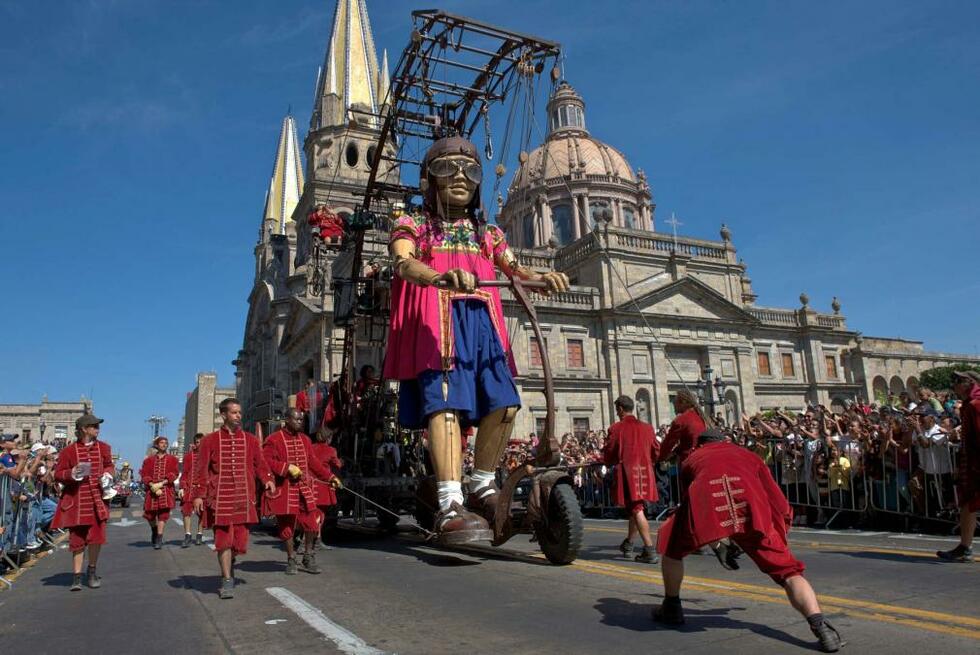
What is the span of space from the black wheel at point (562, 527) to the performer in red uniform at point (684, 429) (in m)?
1.35

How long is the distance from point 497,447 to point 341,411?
5306 millimetres

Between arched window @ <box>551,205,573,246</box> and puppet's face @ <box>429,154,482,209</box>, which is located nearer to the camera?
puppet's face @ <box>429,154,482,209</box>

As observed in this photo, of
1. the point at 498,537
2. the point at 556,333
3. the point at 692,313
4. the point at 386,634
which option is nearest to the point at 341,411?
the point at 498,537

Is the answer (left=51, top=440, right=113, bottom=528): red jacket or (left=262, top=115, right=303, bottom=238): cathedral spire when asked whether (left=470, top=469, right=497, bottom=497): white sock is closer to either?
(left=51, top=440, right=113, bottom=528): red jacket

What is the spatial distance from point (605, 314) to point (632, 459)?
31369mm

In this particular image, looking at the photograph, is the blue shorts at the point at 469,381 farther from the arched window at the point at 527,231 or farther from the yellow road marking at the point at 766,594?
the arched window at the point at 527,231

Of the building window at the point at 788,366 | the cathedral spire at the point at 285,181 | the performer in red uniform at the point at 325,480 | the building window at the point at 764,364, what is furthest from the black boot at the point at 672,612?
the cathedral spire at the point at 285,181

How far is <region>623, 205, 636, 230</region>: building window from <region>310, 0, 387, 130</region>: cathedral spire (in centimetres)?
2193

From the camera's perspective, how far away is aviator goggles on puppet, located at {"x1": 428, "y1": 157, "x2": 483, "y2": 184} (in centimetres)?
676

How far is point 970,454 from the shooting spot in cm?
638

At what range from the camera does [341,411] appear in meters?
11.1

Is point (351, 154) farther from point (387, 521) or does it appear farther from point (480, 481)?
point (480, 481)

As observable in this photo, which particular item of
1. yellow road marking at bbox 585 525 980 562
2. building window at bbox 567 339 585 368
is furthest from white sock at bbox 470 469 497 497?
building window at bbox 567 339 585 368

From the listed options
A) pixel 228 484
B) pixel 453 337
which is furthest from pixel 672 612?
pixel 228 484
